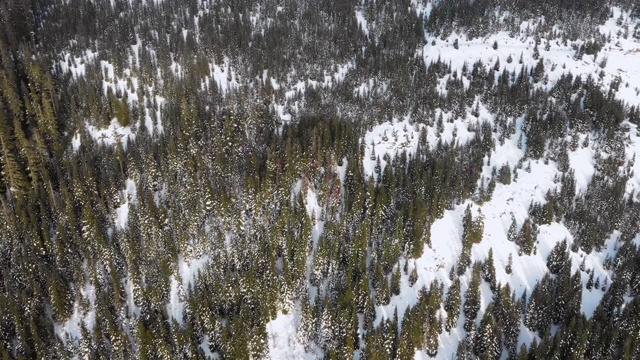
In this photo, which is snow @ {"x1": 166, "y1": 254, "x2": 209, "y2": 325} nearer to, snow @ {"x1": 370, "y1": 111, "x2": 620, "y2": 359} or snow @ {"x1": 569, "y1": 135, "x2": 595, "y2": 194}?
snow @ {"x1": 370, "y1": 111, "x2": 620, "y2": 359}

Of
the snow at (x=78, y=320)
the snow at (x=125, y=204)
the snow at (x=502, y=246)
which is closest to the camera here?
the snow at (x=78, y=320)

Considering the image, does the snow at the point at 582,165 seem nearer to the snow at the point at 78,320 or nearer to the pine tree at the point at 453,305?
the pine tree at the point at 453,305

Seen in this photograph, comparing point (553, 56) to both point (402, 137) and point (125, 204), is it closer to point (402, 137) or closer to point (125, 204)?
point (402, 137)

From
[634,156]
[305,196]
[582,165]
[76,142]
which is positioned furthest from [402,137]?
[76,142]

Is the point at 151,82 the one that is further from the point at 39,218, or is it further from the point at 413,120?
the point at 413,120

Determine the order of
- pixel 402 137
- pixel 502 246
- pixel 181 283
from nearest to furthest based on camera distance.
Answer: pixel 181 283 < pixel 502 246 < pixel 402 137

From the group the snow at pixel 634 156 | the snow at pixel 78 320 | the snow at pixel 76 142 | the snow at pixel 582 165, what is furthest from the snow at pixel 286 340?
the snow at pixel 634 156

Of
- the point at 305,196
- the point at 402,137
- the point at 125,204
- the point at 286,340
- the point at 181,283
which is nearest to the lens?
the point at 286,340

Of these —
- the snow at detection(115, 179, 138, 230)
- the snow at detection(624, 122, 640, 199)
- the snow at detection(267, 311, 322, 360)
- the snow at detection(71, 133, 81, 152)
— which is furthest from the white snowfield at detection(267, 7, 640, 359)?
the snow at detection(71, 133, 81, 152)

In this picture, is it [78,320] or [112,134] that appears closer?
[78,320]
